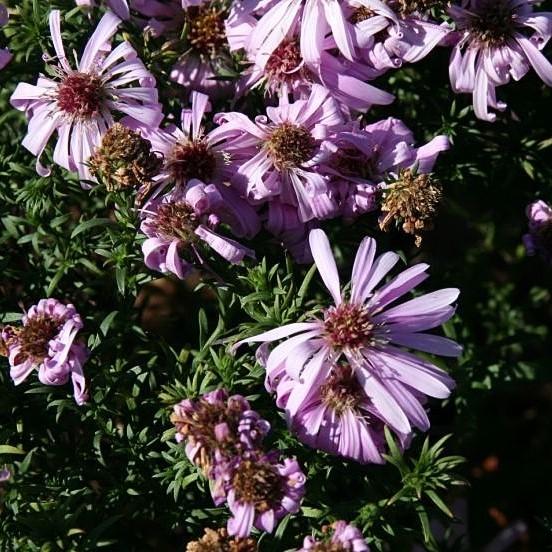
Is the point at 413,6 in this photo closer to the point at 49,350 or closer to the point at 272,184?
the point at 272,184

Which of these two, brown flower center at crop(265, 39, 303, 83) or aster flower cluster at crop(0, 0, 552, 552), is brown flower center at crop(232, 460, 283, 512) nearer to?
aster flower cluster at crop(0, 0, 552, 552)

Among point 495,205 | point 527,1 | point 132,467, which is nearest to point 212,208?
point 132,467

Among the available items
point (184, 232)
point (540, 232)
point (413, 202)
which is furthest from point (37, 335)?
point (540, 232)

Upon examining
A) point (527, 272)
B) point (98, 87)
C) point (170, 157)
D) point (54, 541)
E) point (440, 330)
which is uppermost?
point (98, 87)

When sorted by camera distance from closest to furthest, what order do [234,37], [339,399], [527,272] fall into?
[339,399], [234,37], [527,272]

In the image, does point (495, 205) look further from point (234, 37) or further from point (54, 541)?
point (54, 541)

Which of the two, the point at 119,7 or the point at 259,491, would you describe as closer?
the point at 259,491
